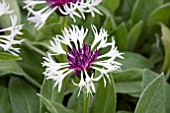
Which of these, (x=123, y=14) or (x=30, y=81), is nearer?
(x=30, y=81)

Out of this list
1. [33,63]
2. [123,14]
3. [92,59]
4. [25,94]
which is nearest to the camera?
[92,59]

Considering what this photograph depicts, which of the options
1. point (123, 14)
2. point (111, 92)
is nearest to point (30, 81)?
point (111, 92)

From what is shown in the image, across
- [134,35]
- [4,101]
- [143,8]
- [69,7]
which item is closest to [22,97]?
[4,101]

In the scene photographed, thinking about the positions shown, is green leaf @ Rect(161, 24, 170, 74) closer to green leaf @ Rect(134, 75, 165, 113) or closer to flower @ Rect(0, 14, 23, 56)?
green leaf @ Rect(134, 75, 165, 113)

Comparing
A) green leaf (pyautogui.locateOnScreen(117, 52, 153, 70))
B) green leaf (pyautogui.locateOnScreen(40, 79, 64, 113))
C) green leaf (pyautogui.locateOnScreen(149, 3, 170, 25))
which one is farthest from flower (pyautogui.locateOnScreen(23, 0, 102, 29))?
green leaf (pyautogui.locateOnScreen(149, 3, 170, 25))

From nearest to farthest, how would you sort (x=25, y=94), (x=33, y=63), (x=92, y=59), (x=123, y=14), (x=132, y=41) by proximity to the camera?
(x=92, y=59), (x=25, y=94), (x=33, y=63), (x=132, y=41), (x=123, y=14)

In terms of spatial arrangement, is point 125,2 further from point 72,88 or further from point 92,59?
point 92,59

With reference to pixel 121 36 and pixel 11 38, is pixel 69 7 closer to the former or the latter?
pixel 11 38

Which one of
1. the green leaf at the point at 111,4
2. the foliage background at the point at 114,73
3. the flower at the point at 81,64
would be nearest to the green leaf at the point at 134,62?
the foliage background at the point at 114,73
